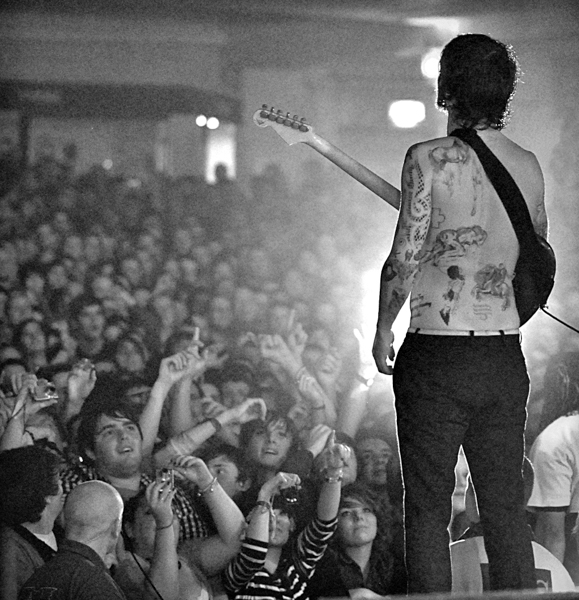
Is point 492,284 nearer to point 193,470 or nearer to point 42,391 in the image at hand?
point 193,470

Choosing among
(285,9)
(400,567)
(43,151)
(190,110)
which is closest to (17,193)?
(43,151)

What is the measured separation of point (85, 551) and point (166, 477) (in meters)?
0.35

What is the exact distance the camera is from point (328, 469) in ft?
12.1

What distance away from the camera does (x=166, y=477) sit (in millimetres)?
3576

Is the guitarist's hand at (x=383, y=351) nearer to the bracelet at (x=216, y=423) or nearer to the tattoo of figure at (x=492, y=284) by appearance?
the tattoo of figure at (x=492, y=284)

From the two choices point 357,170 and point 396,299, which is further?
point 357,170

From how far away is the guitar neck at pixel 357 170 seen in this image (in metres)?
3.24

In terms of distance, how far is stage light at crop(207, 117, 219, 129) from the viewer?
3607 millimetres

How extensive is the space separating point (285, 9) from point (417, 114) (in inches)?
22.5

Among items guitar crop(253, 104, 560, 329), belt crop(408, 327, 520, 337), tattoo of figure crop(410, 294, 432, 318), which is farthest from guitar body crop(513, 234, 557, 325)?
tattoo of figure crop(410, 294, 432, 318)

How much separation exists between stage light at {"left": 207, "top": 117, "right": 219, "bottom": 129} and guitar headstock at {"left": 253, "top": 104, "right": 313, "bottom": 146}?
0.18 m

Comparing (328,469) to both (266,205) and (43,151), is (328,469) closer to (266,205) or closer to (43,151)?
(266,205)

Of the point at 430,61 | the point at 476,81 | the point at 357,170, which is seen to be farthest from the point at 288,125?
the point at 476,81

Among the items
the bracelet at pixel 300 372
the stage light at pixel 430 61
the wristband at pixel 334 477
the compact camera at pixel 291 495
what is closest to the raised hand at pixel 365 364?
the bracelet at pixel 300 372
